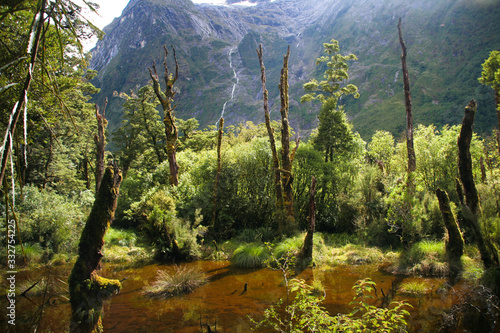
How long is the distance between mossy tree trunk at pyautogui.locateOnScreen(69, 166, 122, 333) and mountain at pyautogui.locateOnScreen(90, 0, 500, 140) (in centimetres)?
7530

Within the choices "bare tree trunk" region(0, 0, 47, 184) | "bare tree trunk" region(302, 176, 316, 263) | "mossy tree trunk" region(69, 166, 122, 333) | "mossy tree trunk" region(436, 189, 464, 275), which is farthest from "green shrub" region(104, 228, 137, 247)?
"bare tree trunk" region(0, 0, 47, 184)

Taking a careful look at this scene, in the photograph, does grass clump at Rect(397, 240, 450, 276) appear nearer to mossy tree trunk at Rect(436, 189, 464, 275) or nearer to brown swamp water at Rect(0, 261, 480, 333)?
mossy tree trunk at Rect(436, 189, 464, 275)

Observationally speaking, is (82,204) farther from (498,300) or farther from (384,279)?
(498,300)

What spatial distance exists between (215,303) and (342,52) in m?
144

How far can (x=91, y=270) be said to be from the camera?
590cm

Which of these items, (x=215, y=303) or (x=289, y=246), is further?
(x=289, y=246)

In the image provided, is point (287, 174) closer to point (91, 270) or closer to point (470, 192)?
point (470, 192)

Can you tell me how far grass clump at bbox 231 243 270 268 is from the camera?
12.2m

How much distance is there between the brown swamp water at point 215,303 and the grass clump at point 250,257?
3.39ft

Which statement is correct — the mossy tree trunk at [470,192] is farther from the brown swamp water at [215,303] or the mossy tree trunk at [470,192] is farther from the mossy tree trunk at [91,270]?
the mossy tree trunk at [91,270]

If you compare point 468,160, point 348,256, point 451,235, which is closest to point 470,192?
point 468,160

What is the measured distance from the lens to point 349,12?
160 metres

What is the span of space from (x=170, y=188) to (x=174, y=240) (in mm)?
3790

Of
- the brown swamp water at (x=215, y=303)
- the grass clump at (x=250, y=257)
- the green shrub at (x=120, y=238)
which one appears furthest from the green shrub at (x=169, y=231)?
the brown swamp water at (x=215, y=303)
